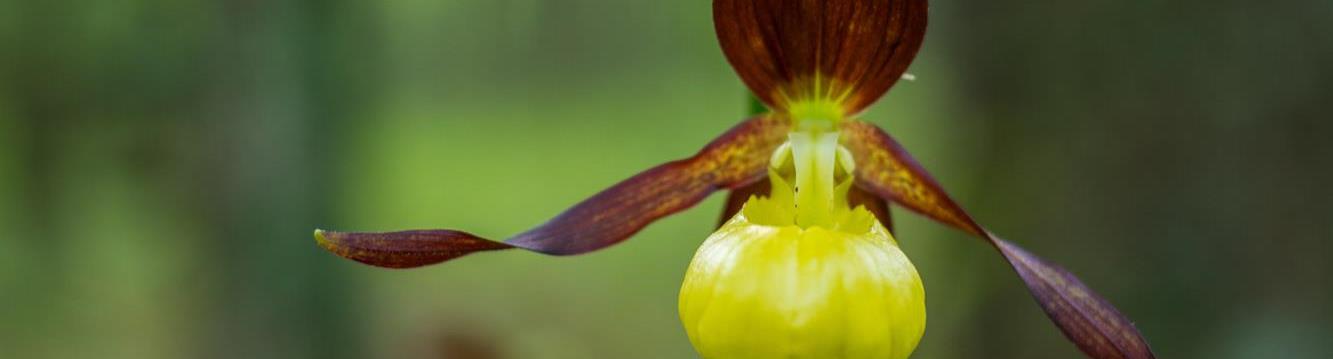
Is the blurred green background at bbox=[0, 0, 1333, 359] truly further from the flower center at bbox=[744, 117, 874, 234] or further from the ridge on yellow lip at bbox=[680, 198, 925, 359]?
the ridge on yellow lip at bbox=[680, 198, 925, 359]

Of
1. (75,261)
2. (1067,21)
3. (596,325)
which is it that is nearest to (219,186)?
(75,261)

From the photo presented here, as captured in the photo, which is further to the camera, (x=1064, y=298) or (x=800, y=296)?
(x=1064, y=298)

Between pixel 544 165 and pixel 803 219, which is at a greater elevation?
pixel 803 219

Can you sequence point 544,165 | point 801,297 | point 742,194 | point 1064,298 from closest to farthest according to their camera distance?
point 801,297
point 1064,298
point 742,194
point 544,165

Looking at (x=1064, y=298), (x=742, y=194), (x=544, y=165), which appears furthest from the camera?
(x=544, y=165)

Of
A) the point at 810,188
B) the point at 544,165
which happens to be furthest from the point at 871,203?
the point at 544,165

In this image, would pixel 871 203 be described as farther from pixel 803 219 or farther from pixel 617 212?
pixel 617 212

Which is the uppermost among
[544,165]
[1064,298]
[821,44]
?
[821,44]

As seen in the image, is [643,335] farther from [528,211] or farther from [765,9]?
[765,9]
